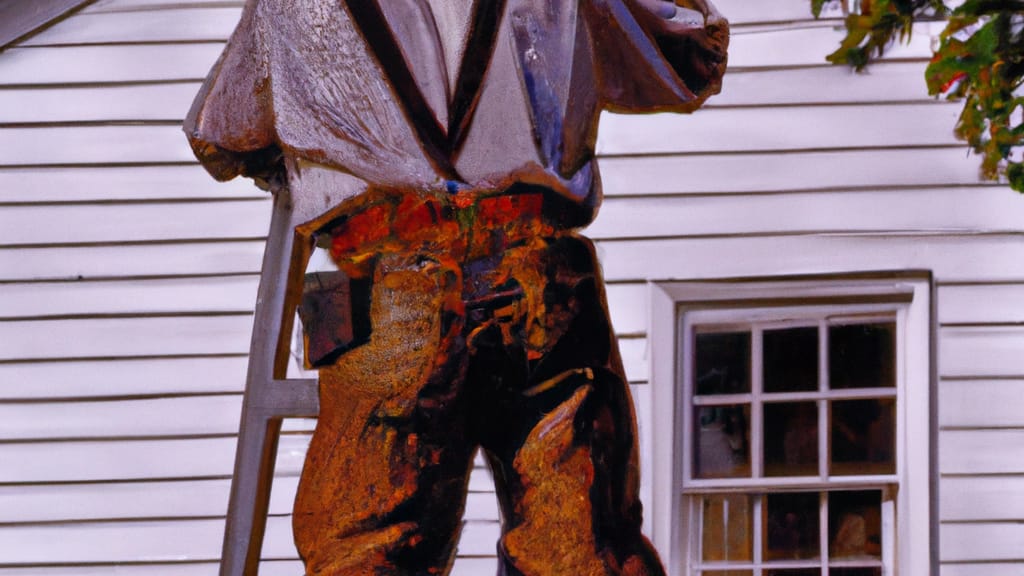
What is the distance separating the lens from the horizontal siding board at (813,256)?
7.36 ft

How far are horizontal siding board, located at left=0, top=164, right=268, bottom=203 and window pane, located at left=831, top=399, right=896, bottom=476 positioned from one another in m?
1.18

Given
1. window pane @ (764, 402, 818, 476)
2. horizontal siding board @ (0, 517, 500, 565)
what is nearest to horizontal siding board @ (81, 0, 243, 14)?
horizontal siding board @ (0, 517, 500, 565)

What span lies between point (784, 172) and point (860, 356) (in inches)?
13.8

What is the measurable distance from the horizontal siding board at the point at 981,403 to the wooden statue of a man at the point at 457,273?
1.35m

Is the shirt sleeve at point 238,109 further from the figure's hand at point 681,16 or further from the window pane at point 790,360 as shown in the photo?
the window pane at point 790,360

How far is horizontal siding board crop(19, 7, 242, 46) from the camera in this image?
2.45 metres

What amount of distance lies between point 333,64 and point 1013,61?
908 millimetres

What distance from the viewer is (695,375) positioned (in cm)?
224

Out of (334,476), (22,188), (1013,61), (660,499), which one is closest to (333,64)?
(334,476)

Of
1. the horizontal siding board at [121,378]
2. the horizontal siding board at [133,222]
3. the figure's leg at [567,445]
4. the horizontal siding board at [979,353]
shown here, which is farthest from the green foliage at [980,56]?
the horizontal siding board at [121,378]

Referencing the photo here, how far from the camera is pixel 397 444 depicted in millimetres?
1028

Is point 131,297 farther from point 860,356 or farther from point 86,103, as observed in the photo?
point 860,356

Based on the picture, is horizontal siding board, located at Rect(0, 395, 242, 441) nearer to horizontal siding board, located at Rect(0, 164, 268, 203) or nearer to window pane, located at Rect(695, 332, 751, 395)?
horizontal siding board, located at Rect(0, 164, 268, 203)

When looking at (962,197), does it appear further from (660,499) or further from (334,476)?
(334,476)
